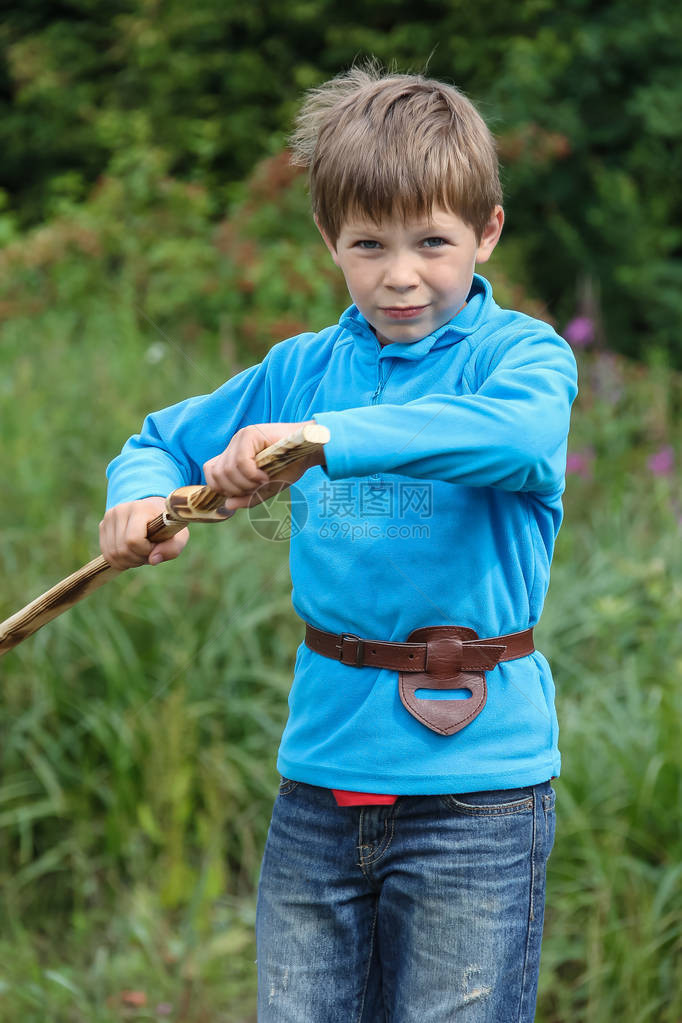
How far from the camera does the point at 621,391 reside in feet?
18.3

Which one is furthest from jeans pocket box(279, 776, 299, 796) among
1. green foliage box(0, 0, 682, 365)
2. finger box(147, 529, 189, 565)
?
green foliage box(0, 0, 682, 365)

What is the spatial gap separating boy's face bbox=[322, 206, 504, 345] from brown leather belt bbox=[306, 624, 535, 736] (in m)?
0.43

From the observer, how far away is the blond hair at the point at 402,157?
1.57 m

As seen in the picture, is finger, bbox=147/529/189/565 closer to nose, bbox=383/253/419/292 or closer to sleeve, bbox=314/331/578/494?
sleeve, bbox=314/331/578/494

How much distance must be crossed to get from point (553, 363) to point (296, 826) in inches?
29.8

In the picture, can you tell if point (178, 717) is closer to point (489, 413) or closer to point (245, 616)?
point (245, 616)

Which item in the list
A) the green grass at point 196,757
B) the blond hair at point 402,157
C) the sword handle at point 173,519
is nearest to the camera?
the sword handle at point 173,519

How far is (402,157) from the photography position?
158 cm

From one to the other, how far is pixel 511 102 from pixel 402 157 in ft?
24.5

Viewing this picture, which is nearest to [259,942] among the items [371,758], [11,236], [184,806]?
[371,758]

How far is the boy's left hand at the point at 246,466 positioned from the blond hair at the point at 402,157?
0.37m

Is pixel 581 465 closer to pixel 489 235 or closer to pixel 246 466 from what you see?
pixel 489 235

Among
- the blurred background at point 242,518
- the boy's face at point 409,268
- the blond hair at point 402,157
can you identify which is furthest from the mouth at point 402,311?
the blurred background at point 242,518

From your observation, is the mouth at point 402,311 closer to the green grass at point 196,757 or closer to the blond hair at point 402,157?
the blond hair at point 402,157
